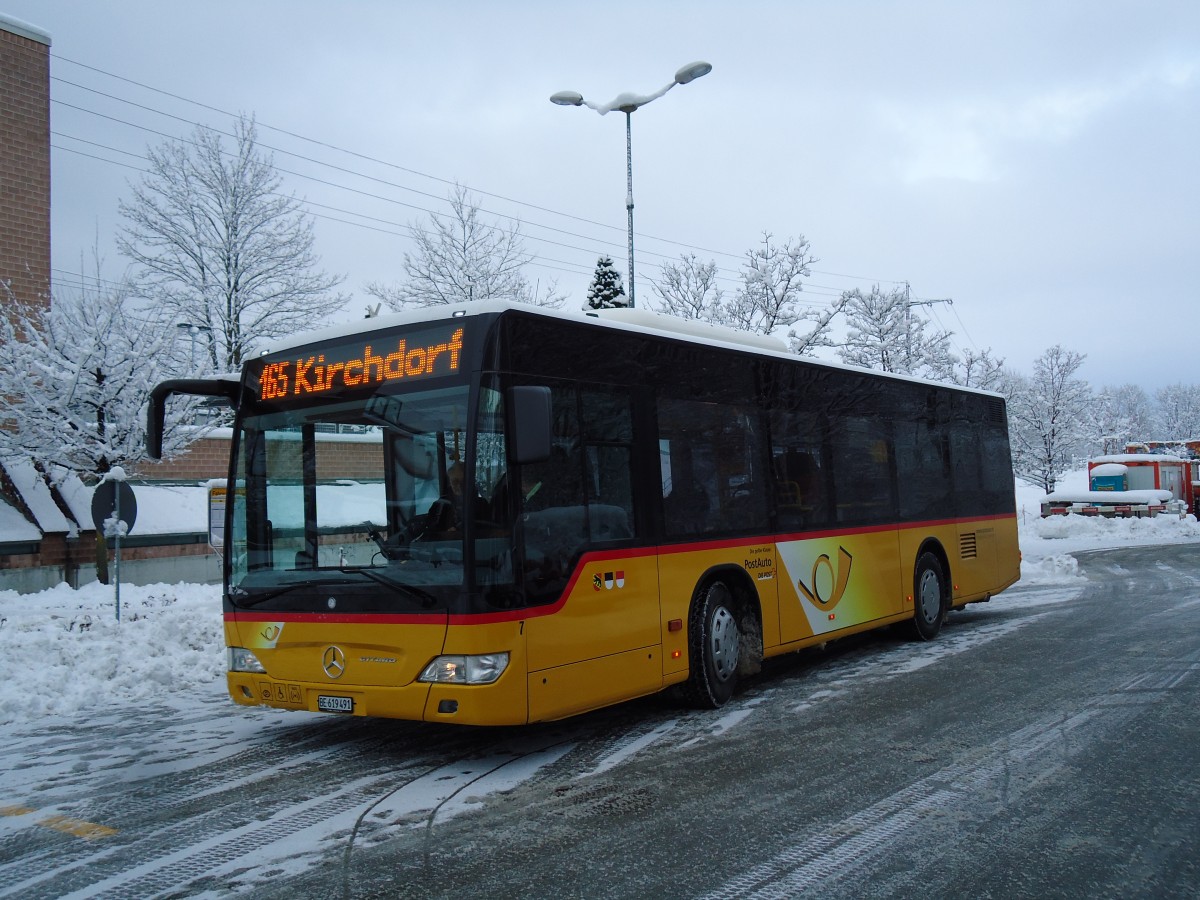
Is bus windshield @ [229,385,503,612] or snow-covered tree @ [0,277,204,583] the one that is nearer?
bus windshield @ [229,385,503,612]

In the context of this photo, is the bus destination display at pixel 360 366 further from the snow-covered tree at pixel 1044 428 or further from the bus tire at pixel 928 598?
the snow-covered tree at pixel 1044 428

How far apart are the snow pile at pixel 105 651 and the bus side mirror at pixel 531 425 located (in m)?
4.77

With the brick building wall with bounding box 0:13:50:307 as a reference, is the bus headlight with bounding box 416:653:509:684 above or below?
below

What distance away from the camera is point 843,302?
31266mm

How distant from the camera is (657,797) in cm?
571

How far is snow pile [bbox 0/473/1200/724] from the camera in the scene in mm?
8664

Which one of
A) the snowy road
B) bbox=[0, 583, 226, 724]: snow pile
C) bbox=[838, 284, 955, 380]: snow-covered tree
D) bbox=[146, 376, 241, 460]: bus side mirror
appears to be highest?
bbox=[838, 284, 955, 380]: snow-covered tree

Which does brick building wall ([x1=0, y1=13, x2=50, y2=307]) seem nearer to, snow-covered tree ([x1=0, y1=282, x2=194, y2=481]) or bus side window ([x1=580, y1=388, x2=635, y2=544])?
snow-covered tree ([x1=0, y1=282, x2=194, y2=481])

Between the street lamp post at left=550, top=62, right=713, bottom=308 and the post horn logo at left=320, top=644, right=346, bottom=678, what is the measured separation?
11837 mm

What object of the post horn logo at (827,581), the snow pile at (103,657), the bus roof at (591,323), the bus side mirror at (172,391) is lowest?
the snow pile at (103,657)

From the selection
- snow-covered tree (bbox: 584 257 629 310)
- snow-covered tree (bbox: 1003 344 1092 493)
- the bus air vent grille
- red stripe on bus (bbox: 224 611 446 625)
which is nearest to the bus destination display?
red stripe on bus (bbox: 224 611 446 625)

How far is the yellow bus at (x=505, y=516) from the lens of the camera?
6.14m

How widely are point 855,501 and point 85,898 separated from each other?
25.7ft

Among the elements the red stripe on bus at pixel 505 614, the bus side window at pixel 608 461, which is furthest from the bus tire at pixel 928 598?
the bus side window at pixel 608 461
